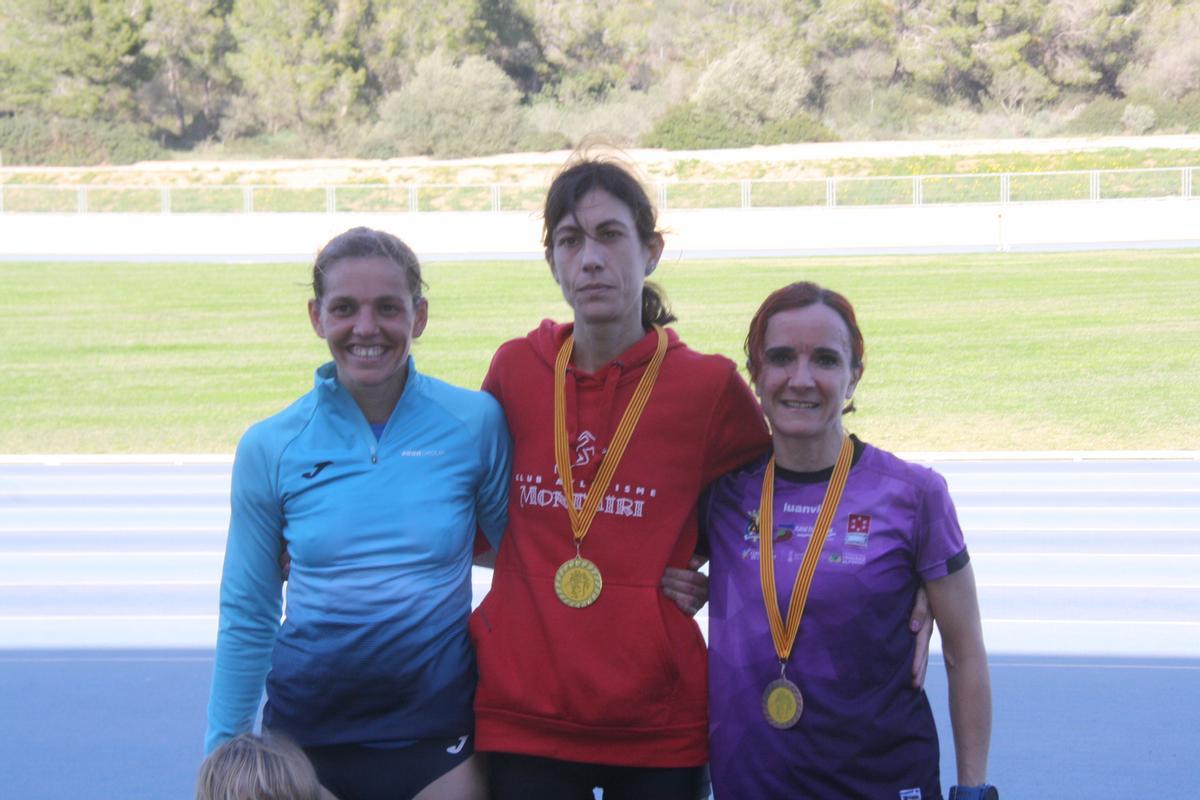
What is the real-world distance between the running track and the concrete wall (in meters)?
20.4

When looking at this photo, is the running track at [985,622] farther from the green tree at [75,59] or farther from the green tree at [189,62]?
the green tree at [189,62]

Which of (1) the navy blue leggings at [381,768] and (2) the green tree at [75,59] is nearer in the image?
(1) the navy blue leggings at [381,768]

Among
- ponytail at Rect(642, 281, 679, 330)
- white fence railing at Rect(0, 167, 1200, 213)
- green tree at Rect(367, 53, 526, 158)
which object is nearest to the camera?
ponytail at Rect(642, 281, 679, 330)

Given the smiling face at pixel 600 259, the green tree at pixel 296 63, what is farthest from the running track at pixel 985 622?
the green tree at pixel 296 63

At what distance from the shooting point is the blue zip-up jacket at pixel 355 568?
106 inches

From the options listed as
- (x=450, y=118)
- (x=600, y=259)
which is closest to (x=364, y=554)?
(x=600, y=259)

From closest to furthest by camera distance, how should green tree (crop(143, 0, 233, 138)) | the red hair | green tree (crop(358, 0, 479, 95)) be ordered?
the red hair < green tree (crop(143, 0, 233, 138)) < green tree (crop(358, 0, 479, 95))

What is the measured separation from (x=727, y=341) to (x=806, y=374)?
14786 mm

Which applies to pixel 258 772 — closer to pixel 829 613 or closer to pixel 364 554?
pixel 364 554

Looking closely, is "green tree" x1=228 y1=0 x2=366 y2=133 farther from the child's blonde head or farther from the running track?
the child's blonde head

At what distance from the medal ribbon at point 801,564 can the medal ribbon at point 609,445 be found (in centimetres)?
30

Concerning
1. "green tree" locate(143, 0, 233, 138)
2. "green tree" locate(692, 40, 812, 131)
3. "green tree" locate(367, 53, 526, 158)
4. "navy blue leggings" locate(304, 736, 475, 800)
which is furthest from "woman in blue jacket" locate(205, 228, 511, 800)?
"green tree" locate(143, 0, 233, 138)

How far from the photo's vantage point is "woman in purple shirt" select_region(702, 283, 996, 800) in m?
2.66

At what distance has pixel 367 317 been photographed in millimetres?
2736
